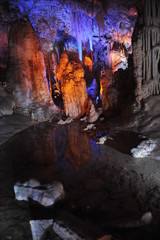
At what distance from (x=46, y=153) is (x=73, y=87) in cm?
741

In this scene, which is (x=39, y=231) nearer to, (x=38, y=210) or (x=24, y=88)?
(x=38, y=210)

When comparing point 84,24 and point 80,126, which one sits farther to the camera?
point 84,24

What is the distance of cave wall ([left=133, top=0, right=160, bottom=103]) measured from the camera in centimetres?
764

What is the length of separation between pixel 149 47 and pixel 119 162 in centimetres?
536

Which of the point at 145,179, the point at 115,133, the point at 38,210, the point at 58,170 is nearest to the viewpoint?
the point at 38,210

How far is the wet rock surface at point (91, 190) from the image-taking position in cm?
272

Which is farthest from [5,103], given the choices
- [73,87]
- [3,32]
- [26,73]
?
[3,32]

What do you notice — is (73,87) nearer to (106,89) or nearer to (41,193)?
(106,89)

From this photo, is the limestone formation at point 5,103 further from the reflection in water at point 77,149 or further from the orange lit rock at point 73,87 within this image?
the reflection in water at point 77,149

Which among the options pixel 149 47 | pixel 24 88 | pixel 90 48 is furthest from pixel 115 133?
pixel 90 48

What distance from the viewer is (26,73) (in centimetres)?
1193

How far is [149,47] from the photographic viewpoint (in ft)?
25.7

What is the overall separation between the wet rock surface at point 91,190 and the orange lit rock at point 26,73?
5353 mm

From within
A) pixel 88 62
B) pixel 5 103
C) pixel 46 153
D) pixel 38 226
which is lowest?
pixel 46 153
